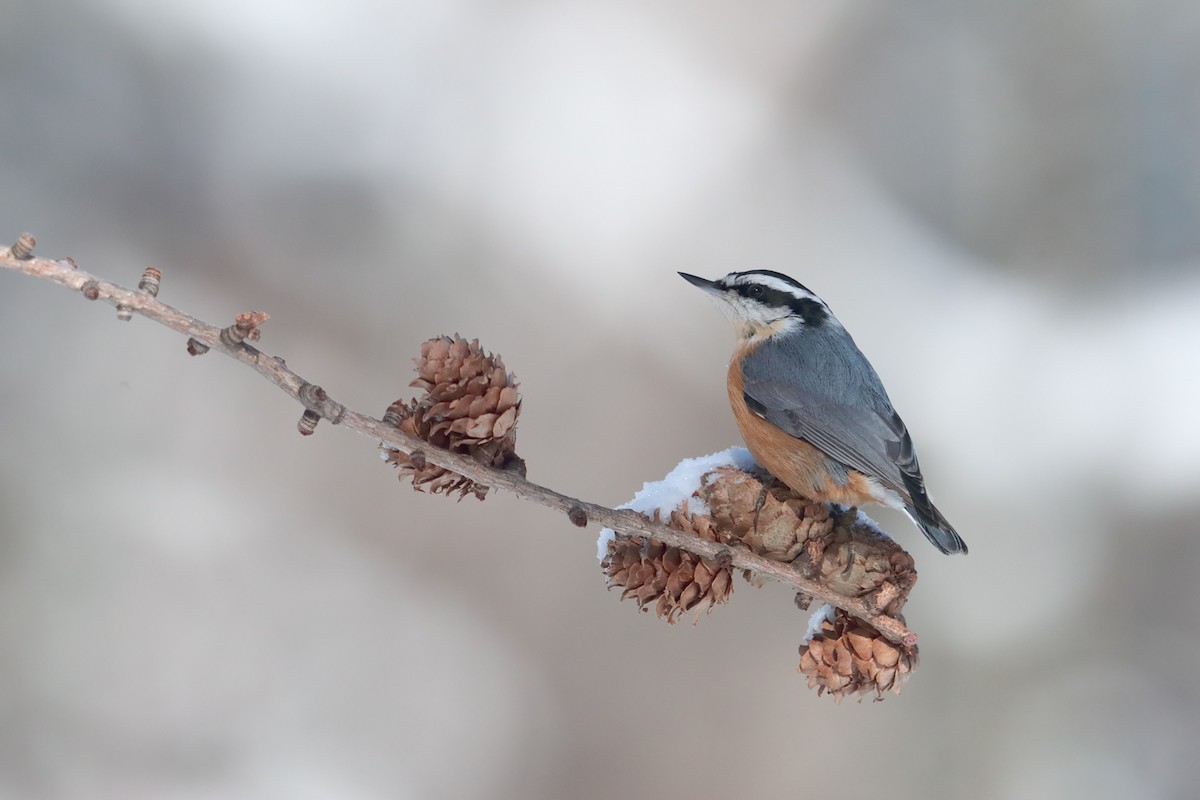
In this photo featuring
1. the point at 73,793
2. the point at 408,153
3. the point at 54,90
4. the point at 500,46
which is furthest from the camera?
the point at 500,46

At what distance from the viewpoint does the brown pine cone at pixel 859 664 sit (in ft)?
3.74

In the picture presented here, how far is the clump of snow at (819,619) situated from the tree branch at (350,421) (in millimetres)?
58

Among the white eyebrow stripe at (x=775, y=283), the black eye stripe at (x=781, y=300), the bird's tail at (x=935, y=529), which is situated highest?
the white eyebrow stripe at (x=775, y=283)

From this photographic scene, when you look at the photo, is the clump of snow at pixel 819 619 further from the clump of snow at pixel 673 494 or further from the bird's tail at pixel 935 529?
the bird's tail at pixel 935 529

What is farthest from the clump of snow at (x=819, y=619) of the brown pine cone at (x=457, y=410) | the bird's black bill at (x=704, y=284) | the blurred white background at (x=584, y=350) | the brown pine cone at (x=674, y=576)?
the blurred white background at (x=584, y=350)

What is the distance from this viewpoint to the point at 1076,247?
141 inches

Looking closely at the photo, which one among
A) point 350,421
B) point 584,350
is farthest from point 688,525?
point 584,350

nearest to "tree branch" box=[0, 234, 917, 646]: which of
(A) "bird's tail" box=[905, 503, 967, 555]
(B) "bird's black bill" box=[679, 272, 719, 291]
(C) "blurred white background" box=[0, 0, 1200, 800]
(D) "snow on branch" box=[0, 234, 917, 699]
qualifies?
(D) "snow on branch" box=[0, 234, 917, 699]

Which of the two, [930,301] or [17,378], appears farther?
[930,301]

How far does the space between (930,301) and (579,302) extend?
1.36 meters

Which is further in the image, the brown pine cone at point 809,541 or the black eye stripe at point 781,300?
the black eye stripe at point 781,300

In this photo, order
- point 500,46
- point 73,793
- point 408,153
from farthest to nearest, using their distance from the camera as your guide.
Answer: point 500,46, point 408,153, point 73,793

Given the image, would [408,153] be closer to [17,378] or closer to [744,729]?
[17,378]

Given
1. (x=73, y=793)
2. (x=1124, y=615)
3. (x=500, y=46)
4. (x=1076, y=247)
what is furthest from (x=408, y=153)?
(x=1124, y=615)
